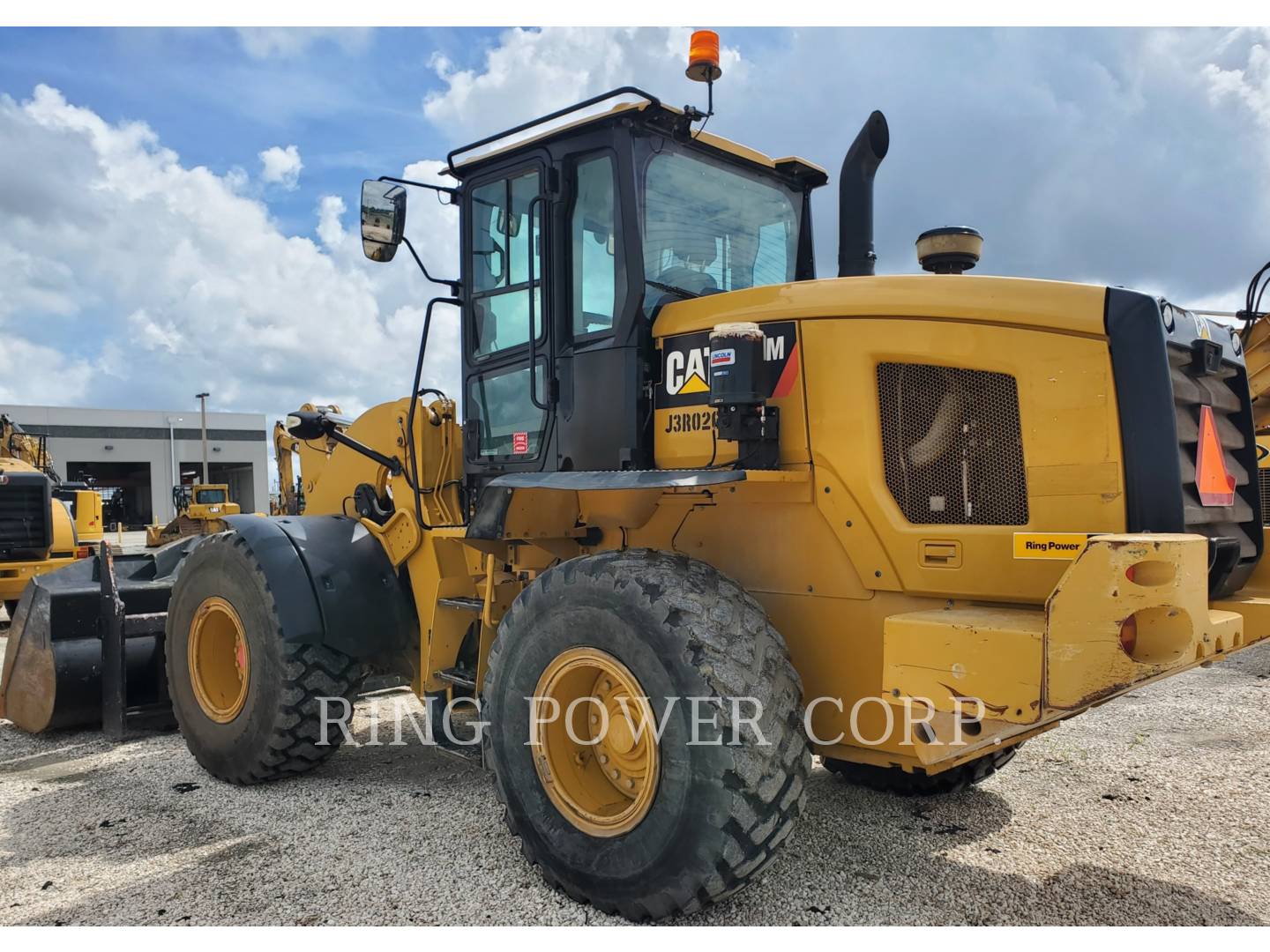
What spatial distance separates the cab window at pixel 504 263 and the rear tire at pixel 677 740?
151cm

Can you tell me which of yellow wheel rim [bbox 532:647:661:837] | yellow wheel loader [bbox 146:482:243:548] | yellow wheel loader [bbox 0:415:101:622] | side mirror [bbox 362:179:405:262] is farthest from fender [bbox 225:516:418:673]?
yellow wheel loader [bbox 146:482:243:548]

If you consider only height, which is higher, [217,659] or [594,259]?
[594,259]

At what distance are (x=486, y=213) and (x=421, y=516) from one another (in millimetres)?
1558

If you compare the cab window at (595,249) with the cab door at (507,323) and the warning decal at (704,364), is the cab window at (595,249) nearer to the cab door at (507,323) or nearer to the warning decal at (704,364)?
the cab door at (507,323)

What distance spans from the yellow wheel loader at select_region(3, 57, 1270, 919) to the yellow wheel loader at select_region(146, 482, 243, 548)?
2359 cm

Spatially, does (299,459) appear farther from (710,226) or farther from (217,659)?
(710,226)

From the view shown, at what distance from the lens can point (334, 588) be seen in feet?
16.5

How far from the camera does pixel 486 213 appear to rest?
4977 mm

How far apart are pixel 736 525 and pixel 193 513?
26700mm

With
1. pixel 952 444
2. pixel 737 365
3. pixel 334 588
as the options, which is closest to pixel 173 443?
pixel 334 588

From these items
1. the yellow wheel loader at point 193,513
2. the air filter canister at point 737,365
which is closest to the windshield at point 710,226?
the air filter canister at point 737,365

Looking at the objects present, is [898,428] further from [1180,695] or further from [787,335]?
[1180,695]

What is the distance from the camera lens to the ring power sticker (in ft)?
10.2

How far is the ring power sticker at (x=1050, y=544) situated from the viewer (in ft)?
10.2
